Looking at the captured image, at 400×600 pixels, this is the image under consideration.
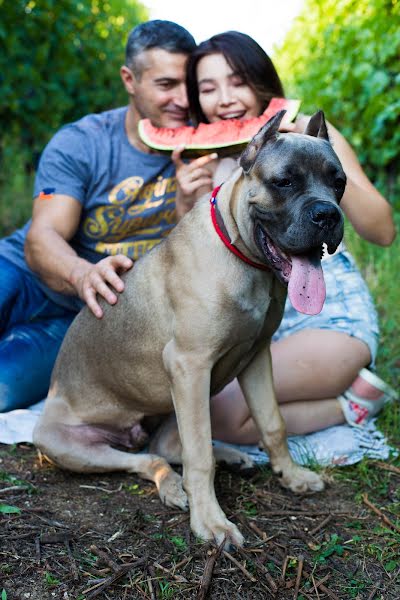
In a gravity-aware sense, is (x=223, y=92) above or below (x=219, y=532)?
above

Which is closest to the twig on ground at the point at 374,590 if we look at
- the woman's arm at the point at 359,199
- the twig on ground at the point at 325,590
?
the twig on ground at the point at 325,590

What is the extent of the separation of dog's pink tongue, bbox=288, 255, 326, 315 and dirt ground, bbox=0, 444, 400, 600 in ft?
3.49

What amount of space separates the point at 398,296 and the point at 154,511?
3.38 metres

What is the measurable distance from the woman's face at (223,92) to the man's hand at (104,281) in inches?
48.7

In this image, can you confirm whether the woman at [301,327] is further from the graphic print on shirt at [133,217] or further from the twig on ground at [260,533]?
the twig on ground at [260,533]

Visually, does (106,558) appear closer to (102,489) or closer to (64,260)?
(102,489)

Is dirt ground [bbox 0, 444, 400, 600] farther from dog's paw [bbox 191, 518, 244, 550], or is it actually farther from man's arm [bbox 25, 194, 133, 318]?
man's arm [bbox 25, 194, 133, 318]

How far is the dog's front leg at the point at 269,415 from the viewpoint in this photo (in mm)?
3430

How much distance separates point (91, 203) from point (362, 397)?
222cm

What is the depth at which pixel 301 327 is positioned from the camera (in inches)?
171

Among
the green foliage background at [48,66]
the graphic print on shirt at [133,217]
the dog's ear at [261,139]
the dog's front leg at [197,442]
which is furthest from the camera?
the green foliage background at [48,66]

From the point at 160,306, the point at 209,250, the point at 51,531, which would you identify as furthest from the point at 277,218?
the point at 51,531

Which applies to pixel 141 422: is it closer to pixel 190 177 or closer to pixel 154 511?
pixel 154 511

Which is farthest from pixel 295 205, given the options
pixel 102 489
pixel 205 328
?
pixel 102 489
